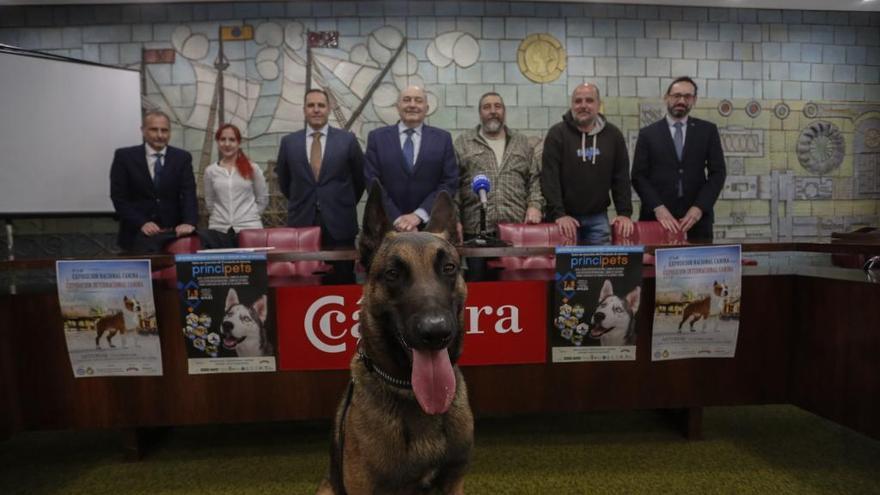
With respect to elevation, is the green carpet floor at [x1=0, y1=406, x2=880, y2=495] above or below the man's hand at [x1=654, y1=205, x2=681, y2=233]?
below

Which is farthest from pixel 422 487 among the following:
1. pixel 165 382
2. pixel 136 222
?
pixel 136 222

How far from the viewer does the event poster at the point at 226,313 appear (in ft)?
5.81

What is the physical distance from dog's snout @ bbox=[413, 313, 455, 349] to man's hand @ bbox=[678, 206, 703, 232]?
2.74 meters

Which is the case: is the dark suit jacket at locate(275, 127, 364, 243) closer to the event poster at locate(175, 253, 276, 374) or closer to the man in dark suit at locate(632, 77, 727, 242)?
the event poster at locate(175, 253, 276, 374)

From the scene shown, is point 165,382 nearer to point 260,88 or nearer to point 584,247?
point 584,247

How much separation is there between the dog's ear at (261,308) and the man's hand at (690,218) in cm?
282

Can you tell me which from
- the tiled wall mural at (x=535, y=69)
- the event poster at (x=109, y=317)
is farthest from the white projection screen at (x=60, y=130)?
the event poster at (x=109, y=317)

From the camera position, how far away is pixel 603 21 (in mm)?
5836

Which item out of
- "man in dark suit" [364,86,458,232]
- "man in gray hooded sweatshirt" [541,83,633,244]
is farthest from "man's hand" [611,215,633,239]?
"man in dark suit" [364,86,458,232]

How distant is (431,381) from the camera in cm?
106

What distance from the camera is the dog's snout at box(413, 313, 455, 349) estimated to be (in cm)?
94

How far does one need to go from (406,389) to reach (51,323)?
5.75 ft

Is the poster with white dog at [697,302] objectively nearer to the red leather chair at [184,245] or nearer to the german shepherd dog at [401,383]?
the german shepherd dog at [401,383]

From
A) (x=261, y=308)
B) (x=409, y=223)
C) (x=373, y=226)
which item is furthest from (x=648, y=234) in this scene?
(x=261, y=308)
